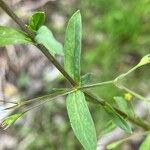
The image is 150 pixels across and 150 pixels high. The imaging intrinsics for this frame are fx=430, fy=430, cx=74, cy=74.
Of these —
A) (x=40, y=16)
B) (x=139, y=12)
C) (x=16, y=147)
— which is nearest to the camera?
(x=40, y=16)

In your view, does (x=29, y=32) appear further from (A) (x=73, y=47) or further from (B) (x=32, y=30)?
(A) (x=73, y=47)

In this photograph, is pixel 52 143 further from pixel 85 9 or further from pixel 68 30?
pixel 68 30

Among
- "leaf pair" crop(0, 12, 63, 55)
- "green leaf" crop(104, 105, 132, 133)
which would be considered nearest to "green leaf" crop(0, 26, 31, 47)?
"leaf pair" crop(0, 12, 63, 55)

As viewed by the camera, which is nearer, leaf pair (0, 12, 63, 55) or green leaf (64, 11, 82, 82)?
leaf pair (0, 12, 63, 55)

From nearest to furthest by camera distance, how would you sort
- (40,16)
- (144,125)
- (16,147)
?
(40,16)
(144,125)
(16,147)

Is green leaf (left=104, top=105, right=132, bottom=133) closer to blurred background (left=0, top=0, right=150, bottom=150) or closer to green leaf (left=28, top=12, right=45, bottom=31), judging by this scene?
green leaf (left=28, top=12, right=45, bottom=31)

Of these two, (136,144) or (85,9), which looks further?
(85,9)

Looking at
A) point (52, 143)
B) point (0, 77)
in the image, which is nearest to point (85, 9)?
point (0, 77)

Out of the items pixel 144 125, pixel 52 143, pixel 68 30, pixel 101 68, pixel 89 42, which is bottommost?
pixel 144 125

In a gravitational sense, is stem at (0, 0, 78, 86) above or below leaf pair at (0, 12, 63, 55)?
below
